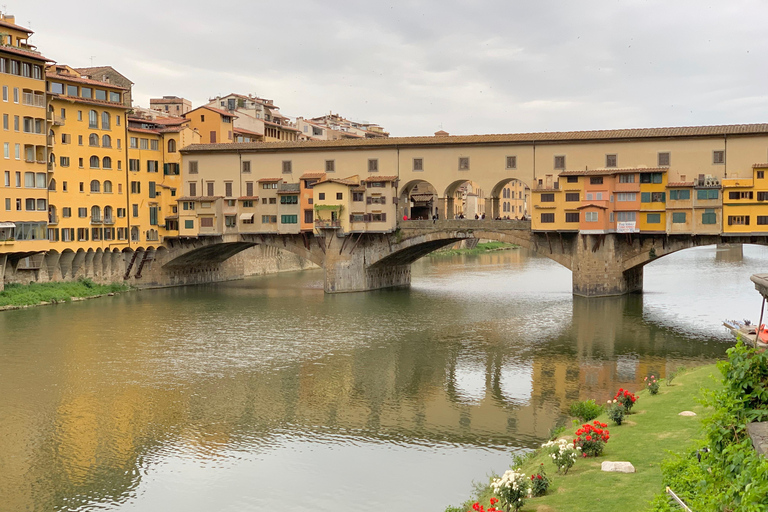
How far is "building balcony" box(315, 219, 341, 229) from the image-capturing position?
193 feet

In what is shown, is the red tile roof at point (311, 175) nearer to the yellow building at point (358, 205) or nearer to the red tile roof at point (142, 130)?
the yellow building at point (358, 205)

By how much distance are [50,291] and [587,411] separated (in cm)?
4253

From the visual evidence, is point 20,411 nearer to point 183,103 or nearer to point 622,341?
point 622,341

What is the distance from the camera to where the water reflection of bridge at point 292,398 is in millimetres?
→ 21586

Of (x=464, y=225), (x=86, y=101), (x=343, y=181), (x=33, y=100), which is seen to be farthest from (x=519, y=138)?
(x=33, y=100)

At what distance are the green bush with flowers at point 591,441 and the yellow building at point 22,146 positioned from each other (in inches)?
1725

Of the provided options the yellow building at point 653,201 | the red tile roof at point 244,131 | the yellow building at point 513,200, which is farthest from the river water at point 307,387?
the yellow building at point 513,200

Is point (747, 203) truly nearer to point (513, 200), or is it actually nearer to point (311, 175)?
point (311, 175)

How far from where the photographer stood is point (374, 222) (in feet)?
193

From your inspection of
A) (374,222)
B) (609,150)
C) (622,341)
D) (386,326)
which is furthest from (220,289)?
(622,341)

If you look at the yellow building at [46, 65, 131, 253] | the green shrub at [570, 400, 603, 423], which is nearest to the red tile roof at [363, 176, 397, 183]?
the yellow building at [46, 65, 131, 253]

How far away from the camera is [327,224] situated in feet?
193

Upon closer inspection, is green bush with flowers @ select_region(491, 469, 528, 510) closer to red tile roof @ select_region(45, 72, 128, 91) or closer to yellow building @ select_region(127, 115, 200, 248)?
red tile roof @ select_region(45, 72, 128, 91)

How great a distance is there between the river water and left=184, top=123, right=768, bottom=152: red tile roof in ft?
36.4
